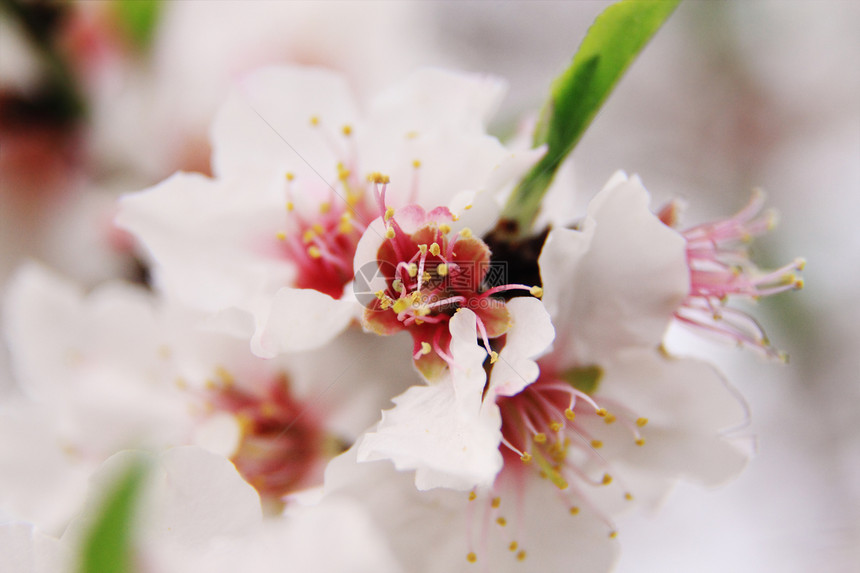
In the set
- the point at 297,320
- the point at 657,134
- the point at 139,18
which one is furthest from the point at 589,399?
the point at 657,134

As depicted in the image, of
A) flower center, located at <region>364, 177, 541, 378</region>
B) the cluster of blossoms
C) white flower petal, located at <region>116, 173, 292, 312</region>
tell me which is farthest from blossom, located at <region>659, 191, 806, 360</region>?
white flower petal, located at <region>116, 173, 292, 312</region>

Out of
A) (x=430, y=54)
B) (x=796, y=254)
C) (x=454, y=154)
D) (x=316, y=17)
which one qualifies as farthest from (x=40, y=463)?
(x=796, y=254)

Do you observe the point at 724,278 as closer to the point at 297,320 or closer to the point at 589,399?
the point at 589,399

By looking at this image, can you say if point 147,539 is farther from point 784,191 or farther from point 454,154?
point 784,191

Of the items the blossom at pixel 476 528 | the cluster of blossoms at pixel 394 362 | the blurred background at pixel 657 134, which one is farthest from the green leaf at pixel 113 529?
the blurred background at pixel 657 134

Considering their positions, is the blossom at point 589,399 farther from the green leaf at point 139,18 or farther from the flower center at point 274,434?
the green leaf at point 139,18

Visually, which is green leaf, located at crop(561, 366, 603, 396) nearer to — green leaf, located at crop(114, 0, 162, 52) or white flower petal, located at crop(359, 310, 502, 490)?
white flower petal, located at crop(359, 310, 502, 490)
